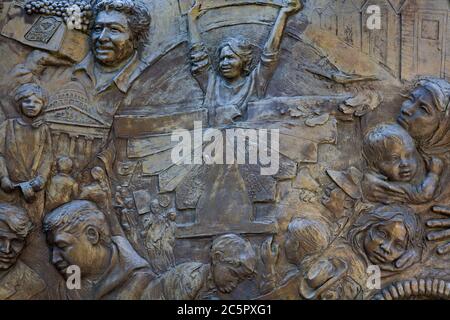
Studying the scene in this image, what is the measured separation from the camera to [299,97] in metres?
6.59

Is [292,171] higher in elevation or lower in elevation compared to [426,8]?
lower

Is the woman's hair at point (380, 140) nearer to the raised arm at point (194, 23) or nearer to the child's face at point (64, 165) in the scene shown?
the raised arm at point (194, 23)

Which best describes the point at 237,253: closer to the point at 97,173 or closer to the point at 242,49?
the point at 97,173

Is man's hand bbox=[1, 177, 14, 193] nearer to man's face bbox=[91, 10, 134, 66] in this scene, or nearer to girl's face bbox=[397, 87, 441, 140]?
man's face bbox=[91, 10, 134, 66]

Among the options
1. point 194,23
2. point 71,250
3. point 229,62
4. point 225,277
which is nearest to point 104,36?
point 194,23

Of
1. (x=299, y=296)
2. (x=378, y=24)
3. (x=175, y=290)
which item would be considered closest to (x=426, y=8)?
(x=378, y=24)

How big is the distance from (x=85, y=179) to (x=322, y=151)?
159 cm

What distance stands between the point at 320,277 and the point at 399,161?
2.97 feet

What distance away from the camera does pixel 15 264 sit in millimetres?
6523

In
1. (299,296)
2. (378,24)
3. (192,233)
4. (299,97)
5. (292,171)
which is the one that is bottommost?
(299,296)

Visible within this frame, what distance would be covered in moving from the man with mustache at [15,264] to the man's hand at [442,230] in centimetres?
255

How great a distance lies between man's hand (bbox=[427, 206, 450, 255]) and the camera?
6398 mm

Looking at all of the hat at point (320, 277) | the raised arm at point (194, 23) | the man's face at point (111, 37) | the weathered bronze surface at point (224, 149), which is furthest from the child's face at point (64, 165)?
the hat at point (320, 277)

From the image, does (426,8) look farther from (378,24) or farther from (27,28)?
(27,28)
